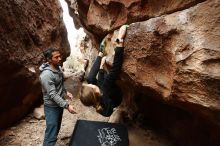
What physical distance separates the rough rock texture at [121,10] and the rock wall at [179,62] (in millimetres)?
20

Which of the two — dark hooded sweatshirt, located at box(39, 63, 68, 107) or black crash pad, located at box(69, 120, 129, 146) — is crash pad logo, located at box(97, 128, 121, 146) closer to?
black crash pad, located at box(69, 120, 129, 146)

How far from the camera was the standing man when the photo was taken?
520cm

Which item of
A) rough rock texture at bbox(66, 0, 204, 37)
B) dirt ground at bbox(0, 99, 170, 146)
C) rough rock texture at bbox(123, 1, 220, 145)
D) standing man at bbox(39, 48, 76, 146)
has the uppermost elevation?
rough rock texture at bbox(66, 0, 204, 37)

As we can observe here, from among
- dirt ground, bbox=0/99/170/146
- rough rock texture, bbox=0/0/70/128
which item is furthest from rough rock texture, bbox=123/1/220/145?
rough rock texture, bbox=0/0/70/128

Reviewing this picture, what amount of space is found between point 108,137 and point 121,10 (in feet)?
10.6

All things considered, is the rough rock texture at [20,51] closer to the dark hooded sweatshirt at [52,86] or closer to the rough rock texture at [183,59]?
the dark hooded sweatshirt at [52,86]

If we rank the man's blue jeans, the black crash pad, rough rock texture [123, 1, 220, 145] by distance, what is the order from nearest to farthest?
rough rock texture [123, 1, 220, 145]
the black crash pad
the man's blue jeans

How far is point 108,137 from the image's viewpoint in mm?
5270

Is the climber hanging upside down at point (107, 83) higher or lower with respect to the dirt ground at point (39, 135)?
higher

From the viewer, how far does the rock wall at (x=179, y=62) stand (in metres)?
3.70

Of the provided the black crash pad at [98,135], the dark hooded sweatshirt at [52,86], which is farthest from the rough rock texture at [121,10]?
the black crash pad at [98,135]

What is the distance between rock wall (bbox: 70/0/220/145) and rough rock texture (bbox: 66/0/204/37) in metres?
0.02

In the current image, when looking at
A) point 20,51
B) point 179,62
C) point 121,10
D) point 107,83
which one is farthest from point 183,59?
point 20,51

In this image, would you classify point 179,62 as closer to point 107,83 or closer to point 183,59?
point 183,59
